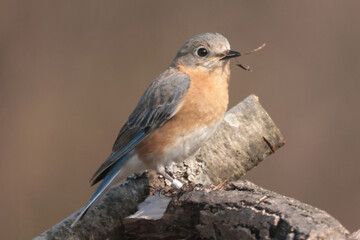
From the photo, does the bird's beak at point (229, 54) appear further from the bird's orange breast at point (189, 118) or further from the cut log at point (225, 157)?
the cut log at point (225, 157)

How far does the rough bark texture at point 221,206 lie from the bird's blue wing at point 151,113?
0.23m

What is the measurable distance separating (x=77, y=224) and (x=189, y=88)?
3.03 ft

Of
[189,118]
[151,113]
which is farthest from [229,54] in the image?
[151,113]

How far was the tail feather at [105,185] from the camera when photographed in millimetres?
2531

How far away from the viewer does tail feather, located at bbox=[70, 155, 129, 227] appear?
2.53 m

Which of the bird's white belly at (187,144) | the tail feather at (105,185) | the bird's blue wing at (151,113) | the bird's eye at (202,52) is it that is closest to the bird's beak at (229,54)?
the bird's eye at (202,52)

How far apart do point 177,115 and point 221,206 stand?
893 millimetres

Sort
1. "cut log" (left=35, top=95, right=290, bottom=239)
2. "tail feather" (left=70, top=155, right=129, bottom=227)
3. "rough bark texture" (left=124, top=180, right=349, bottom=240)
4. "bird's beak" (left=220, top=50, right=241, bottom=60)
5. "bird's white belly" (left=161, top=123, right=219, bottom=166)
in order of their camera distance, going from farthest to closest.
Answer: "bird's beak" (left=220, top=50, right=241, bottom=60)
"bird's white belly" (left=161, top=123, right=219, bottom=166)
"cut log" (left=35, top=95, right=290, bottom=239)
"tail feather" (left=70, top=155, right=129, bottom=227)
"rough bark texture" (left=124, top=180, right=349, bottom=240)

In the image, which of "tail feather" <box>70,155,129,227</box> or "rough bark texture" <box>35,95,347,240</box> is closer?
"rough bark texture" <box>35,95,347,240</box>

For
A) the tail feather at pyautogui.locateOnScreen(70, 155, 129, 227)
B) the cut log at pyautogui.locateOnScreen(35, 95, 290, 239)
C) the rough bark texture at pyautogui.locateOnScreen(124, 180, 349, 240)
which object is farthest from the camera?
the cut log at pyautogui.locateOnScreen(35, 95, 290, 239)

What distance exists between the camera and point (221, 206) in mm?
2102

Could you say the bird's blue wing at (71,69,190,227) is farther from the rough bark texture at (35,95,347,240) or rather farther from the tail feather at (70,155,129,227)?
the rough bark texture at (35,95,347,240)

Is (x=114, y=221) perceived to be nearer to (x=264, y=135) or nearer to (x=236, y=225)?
(x=236, y=225)

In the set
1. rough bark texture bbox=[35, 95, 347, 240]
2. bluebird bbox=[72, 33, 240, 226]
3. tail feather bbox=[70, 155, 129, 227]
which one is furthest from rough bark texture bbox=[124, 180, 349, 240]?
bluebird bbox=[72, 33, 240, 226]
